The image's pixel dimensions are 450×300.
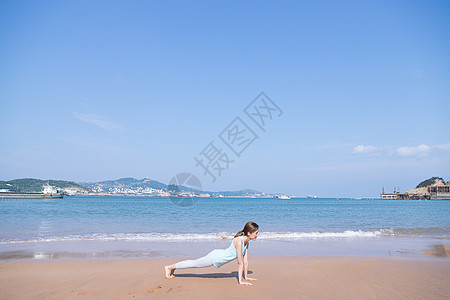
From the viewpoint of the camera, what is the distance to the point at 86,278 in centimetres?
666

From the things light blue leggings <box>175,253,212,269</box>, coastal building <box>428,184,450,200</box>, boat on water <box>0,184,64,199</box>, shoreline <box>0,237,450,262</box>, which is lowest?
boat on water <box>0,184,64,199</box>

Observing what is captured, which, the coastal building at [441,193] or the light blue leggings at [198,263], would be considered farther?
the coastal building at [441,193]

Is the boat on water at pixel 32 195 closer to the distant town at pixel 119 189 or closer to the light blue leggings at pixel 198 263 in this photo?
the distant town at pixel 119 189

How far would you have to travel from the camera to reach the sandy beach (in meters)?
5.63

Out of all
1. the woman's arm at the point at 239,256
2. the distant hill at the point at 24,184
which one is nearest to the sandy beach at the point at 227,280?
the woman's arm at the point at 239,256

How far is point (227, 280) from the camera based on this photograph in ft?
21.9

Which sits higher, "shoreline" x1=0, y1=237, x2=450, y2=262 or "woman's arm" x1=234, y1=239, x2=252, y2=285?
"woman's arm" x1=234, y1=239, x2=252, y2=285

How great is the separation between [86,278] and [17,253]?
4.96m

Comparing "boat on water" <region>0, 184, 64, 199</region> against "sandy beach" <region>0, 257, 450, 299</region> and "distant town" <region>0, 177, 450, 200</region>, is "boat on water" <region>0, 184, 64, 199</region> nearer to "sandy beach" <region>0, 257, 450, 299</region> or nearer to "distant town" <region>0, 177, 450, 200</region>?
"distant town" <region>0, 177, 450, 200</region>

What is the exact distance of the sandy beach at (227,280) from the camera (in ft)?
18.5

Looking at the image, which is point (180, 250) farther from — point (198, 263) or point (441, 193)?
point (441, 193)

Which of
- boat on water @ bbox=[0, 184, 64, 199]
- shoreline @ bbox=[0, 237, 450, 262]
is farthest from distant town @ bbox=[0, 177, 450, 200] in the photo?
shoreline @ bbox=[0, 237, 450, 262]

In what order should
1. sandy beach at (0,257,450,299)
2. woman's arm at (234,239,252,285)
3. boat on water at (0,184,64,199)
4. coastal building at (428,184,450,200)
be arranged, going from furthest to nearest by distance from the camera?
coastal building at (428,184,450,200) → boat on water at (0,184,64,199) → woman's arm at (234,239,252,285) → sandy beach at (0,257,450,299)

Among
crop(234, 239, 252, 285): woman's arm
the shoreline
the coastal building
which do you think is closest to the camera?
crop(234, 239, 252, 285): woman's arm
